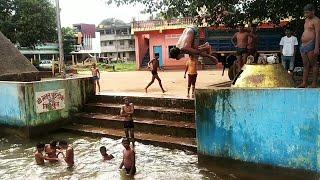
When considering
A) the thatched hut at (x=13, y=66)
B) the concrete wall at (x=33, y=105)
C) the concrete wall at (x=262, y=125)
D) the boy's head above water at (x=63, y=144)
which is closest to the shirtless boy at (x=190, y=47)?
the concrete wall at (x=262, y=125)

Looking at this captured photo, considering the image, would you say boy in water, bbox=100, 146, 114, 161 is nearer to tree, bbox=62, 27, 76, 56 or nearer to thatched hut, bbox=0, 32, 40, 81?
thatched hut, bbox=0, 32, 40, 81

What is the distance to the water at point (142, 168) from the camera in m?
6.71

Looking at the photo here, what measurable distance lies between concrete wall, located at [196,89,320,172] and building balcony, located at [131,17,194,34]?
924 inches

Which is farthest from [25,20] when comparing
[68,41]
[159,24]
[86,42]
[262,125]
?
[86,42]

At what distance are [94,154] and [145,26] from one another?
25587 mm

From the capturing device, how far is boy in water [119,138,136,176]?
6.95m

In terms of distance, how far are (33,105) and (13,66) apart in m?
5.09

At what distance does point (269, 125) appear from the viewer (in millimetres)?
6406

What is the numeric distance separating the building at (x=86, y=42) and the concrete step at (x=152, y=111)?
1695 inches

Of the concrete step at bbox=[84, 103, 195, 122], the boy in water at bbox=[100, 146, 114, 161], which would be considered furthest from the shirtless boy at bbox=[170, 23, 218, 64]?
the boy in water at bbox=[100, 146, 114, 161]

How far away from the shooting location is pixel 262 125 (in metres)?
6.48

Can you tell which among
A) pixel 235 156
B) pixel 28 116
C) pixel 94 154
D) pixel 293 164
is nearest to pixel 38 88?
pixel 28 116

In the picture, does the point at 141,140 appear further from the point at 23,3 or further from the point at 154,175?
the point at 23,3

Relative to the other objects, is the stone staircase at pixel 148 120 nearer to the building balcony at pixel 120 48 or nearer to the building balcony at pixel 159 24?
the building balcony at pixel 159 24
